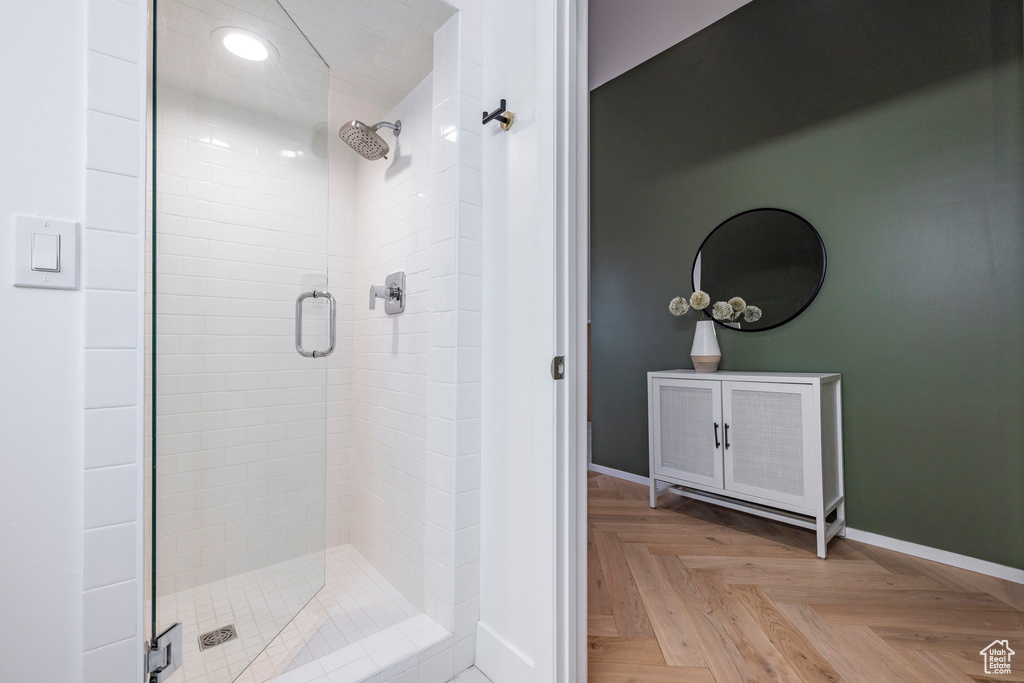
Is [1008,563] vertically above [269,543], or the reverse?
[269,543]

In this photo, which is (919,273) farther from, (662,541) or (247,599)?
(247,599)

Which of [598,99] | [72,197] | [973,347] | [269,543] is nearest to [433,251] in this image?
[72,197]

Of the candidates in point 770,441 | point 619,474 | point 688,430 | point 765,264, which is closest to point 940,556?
point 770,441

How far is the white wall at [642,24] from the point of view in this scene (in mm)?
2561

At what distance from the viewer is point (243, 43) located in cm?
135

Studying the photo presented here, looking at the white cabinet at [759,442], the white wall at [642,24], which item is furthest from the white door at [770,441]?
the white wall at [642,24]

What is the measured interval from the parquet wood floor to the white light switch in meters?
1.60

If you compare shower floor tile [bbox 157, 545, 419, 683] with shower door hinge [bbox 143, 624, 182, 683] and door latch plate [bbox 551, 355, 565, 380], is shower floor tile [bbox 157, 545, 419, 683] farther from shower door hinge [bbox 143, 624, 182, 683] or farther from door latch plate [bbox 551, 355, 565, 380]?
door latch plate [bbox 551, 355, 565, 380]

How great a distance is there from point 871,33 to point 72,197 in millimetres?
3137

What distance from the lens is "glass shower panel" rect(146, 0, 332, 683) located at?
1.17 meters

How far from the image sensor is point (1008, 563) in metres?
1.81

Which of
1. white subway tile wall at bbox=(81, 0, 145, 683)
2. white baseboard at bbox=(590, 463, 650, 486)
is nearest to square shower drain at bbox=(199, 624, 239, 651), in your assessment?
white subway tile wall at bbox=(81, 0, 145, 683)

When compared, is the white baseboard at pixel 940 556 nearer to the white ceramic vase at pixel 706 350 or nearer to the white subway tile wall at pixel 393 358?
the white ceramic vase at pixel 706 350

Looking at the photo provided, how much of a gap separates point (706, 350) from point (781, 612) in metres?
1.33
